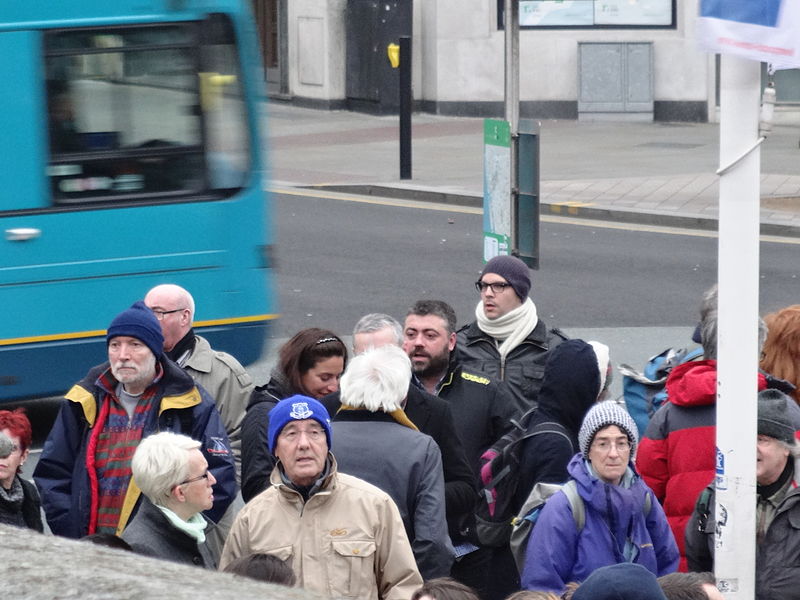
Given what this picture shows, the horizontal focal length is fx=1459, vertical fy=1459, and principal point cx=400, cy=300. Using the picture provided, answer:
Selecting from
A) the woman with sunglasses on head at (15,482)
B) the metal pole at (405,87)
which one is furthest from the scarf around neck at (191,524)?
the metal pole at (405,87)

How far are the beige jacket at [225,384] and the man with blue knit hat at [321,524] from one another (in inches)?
63.5

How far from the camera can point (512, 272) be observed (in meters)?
6.57

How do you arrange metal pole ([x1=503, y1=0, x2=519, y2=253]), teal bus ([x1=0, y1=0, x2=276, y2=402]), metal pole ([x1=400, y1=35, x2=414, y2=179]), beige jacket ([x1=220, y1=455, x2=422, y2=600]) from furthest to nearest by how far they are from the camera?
metal pole ([x1=400, y1=35, x2=414, y2=179]) → metal pole ([x1=503, y1=0, x2=519, y2=253]) → teal bus ([x1=0, y1=0, x2=276, y2=402]) → beige jacket ([x1=220, y1=455, x2=422, y2=600])

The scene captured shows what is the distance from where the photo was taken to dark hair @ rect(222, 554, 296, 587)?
383 centimetres

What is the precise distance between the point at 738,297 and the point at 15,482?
2.81m

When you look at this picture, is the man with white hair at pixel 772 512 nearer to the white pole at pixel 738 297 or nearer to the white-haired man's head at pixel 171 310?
the white pole at pixel 738 297

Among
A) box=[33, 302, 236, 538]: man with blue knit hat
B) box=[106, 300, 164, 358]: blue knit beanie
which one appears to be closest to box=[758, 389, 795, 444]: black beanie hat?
box=[33, 302, 236, 538]: man with blue knit hat

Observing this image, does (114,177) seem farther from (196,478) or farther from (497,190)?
(196,478)

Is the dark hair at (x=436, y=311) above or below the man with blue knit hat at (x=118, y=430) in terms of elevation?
above

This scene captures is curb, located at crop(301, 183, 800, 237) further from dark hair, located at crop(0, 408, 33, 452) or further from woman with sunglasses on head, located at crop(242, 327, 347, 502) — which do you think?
dark hair, located at crop(0, 408, 33, 452)

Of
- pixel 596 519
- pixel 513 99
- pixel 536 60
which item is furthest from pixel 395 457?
pixel 536 60

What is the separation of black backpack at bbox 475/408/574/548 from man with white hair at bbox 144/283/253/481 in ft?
4.03

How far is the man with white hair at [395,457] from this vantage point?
Result: 5.02 meters

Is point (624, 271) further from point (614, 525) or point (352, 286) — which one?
point (614, 525)
